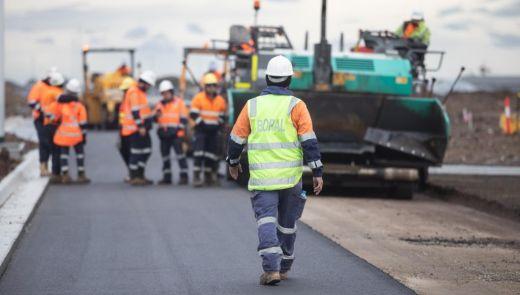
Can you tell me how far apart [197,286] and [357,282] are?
132 centimetres

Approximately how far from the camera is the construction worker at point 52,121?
64.1 ft

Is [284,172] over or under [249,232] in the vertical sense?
over

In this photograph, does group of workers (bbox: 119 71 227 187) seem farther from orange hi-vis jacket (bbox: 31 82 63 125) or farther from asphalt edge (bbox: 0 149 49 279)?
asphalt edge (bbox: 0 149 49 279)

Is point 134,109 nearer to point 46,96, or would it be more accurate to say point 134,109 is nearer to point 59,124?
point 59,124

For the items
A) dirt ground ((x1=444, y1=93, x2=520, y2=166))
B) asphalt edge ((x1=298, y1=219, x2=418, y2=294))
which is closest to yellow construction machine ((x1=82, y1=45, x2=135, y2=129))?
dirt ground ((x1=444, y1=93, x2=520, y2=166))

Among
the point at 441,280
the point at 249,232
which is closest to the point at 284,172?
the point at 441,280

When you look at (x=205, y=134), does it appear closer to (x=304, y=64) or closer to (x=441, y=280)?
(x=304, y=64)

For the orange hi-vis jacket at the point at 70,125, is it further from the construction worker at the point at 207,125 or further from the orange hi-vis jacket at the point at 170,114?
the construction worker at the point at 207,125

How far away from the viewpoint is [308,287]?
916cm

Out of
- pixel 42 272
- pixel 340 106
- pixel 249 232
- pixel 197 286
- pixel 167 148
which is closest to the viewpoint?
pixel 197 286

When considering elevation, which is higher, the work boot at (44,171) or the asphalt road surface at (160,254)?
the asphalt road surface at (160,254)

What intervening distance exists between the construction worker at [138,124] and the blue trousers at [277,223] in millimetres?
9771

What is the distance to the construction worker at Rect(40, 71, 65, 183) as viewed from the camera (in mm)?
19531

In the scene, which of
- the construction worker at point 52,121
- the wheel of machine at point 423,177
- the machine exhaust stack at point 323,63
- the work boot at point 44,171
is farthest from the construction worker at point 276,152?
the work boot at point 44,171
